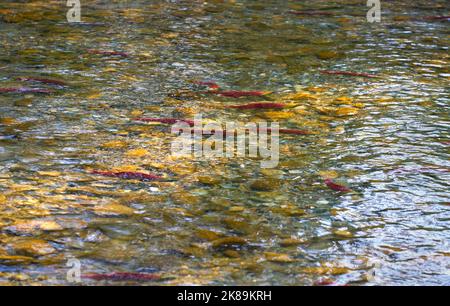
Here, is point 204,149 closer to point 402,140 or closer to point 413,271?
point 402,140

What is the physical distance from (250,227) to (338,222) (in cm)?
50

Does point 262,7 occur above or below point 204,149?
above

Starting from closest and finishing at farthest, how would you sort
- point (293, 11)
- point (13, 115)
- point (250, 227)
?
point (250, 227)
point (13, 115)
point (293, 11)

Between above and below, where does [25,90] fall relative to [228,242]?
above

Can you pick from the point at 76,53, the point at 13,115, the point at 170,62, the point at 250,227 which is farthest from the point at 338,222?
the point at 76,53

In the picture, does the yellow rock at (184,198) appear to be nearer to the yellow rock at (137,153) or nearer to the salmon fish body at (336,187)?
the yellow rock at (137,153)

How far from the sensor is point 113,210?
407cm

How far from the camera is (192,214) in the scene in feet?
13.4

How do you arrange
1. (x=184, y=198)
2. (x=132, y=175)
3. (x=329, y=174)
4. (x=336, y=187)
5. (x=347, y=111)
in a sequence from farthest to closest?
1. (x=347, y=111)
2. (x=329, y=174)
3. (x=132, y=175)
4. (x=336, y=187)
5. (x=184, y=198)

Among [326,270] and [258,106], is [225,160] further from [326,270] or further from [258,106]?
[326,270]

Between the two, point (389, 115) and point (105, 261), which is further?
point (389, 115)

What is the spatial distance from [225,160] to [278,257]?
4.63 ft

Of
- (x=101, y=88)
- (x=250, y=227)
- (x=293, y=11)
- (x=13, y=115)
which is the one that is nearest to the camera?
(x=250, y=227)

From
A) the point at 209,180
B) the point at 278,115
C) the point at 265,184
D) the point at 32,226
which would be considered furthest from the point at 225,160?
the point at 32,226
